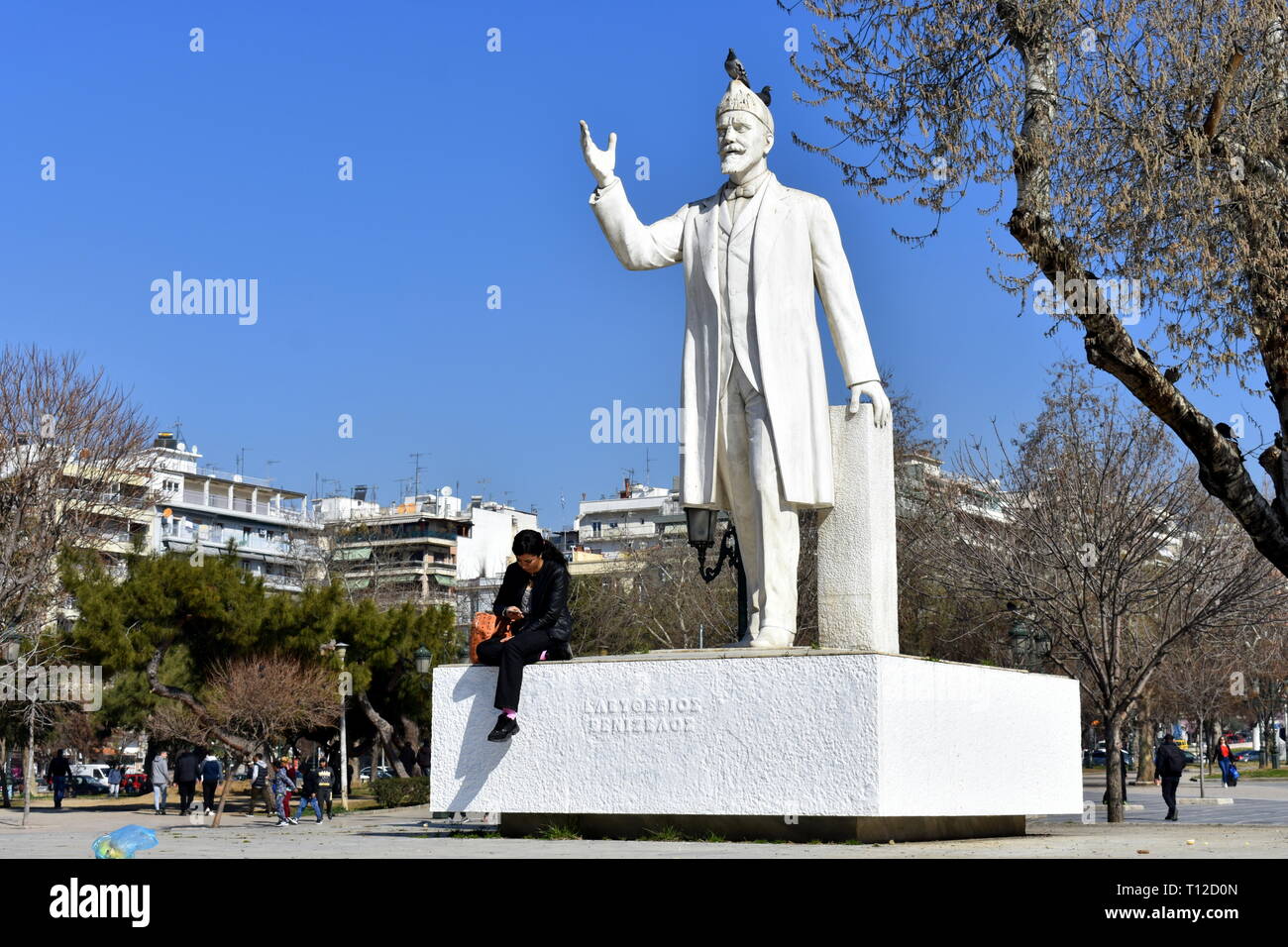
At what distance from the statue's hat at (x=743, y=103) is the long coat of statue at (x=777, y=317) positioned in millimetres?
454

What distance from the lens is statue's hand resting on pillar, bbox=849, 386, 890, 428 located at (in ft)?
33.2

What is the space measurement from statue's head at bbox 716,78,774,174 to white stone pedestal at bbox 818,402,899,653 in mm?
1807

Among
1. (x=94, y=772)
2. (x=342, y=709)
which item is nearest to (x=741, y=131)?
(x=342, y=709)

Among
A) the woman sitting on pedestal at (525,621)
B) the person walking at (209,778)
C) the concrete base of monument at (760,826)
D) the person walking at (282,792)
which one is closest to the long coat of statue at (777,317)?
the woman sitting on pedestal at (525,621)

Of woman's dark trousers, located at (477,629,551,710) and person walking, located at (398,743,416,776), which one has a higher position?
woman's dark trousers, located at (477,629,551,710)

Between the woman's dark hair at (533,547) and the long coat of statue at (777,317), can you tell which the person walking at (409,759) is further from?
the long coat of statue at (777,317)

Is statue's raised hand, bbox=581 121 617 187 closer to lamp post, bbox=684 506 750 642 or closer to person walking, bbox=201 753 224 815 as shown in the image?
lamp post, bbox=684 506 750 642

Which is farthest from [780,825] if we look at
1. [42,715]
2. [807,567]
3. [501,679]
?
[42,715]

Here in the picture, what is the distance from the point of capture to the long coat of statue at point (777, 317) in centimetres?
1001

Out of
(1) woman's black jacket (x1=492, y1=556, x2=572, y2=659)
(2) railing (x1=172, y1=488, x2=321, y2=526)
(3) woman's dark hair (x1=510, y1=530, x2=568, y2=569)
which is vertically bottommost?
(1) woman's black jacket (x1=492, y1=556, x2=572, y2=659)

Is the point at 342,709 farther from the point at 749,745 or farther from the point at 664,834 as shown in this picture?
the point at 749,745

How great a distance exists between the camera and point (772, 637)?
9.93 meters

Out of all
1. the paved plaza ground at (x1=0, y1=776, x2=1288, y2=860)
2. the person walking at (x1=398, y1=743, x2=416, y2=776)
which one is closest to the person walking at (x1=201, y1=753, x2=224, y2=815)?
the person walking at (x1=398, y1=743, x2=416, y2=776)

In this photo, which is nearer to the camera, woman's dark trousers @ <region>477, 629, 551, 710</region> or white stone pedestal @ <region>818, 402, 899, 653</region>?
woman's dark trousers @ <region>477, 629, 551, 710</region>
